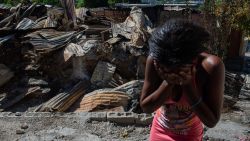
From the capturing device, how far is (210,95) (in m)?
2.16

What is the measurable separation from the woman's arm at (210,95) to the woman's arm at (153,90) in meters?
0.14

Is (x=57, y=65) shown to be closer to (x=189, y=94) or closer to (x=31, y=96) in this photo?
(x=31, y=96)

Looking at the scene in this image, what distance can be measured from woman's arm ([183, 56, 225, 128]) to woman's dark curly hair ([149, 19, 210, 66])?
138mm

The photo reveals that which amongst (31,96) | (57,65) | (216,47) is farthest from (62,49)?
(216,47)

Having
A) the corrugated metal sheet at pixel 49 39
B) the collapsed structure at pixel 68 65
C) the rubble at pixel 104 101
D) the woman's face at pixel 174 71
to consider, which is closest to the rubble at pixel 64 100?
the collapsed structure at pixel 68 65

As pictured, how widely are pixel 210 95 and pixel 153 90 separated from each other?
314mm

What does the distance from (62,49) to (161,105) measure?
7207 millimetres

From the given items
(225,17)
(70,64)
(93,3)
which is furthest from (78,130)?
(93,3)

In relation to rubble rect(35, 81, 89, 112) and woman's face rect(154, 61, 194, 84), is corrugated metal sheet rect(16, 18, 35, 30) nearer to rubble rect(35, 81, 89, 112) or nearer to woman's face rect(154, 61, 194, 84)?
rubble rect(35, 81, 89, 112)

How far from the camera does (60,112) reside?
709 cm

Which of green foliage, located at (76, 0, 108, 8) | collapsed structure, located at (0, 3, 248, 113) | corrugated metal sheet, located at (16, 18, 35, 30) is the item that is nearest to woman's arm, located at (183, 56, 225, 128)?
collapsed structure, located at (0, 3, 248, 113)

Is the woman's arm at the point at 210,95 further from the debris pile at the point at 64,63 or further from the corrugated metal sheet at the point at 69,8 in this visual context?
the corrugated metal sheet at the point at 69,8

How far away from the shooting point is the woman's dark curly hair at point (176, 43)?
197 cm

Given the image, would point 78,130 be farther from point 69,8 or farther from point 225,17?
point 225,17
